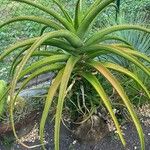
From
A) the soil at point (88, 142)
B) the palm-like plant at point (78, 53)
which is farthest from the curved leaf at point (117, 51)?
the soil at point (88, 142)

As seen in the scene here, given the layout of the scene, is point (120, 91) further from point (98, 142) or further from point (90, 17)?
point (98, 142)

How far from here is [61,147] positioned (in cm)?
239

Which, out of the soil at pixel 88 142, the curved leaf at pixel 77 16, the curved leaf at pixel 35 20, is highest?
the curved leaf at pixel 77 16

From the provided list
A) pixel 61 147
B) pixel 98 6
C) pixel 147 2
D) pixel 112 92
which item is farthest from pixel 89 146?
pixel 147 2

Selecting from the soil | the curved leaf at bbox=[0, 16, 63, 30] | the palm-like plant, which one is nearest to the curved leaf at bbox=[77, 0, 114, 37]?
the palm-like plant

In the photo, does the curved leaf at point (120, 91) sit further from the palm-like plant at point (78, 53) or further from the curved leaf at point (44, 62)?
the curved leaf at point (44, 62)

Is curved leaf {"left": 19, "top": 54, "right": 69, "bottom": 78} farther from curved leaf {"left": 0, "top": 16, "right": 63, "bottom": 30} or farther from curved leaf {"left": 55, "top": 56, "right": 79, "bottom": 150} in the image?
curved leaf {"left": 0, "top": 16, "right": 63, "bottom": 30}

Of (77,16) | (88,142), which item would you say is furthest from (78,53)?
(88,142)

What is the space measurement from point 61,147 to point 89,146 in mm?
154

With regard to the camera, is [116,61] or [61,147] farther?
[116,61]

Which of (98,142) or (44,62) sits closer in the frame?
(44,62)

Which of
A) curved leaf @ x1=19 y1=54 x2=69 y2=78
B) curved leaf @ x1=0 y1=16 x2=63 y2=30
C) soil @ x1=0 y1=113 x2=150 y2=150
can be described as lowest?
soil @ x1=0 y1=113 x2=150 y2=150

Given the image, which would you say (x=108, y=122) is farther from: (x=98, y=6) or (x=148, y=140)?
(x=98, y=6)

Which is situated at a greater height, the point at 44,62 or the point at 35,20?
the point at 35,20
